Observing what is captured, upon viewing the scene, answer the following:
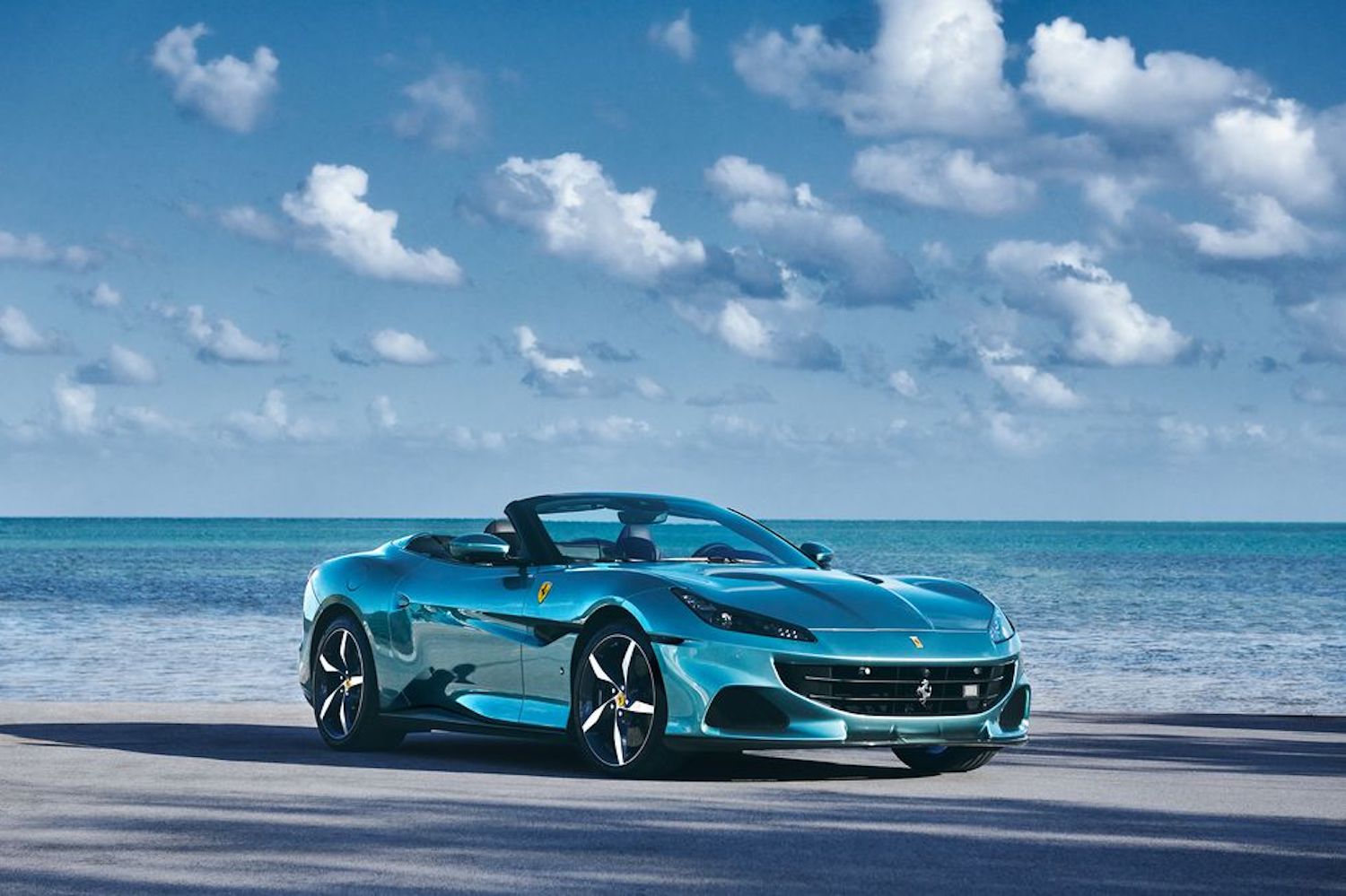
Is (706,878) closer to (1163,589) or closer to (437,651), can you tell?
(437,651)

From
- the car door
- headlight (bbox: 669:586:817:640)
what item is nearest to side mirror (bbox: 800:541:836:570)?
headlight (bbox: 669:586:817:640)

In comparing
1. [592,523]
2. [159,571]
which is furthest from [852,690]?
[159,571]

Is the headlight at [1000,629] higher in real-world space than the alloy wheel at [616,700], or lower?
higher

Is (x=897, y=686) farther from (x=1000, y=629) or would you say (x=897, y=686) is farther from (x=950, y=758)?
(x=950, y=758)

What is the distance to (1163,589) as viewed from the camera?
52375 mm

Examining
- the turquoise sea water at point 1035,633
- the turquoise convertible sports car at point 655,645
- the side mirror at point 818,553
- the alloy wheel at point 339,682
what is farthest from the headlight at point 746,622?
the turquoise sea water at point 1035,633

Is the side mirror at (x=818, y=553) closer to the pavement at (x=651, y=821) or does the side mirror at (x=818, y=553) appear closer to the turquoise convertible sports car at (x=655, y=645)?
the turquoise convertible sports car at (x=655, y=645)

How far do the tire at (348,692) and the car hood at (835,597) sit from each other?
2.13 meters

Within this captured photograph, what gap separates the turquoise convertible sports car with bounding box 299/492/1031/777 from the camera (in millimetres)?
9680

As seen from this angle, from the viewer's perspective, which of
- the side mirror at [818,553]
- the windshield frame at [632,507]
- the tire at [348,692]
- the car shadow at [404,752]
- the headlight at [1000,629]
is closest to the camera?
the headlight at [1000,629]

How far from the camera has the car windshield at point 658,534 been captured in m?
10.9

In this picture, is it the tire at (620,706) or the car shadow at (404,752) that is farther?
the car shadow at (404,752)

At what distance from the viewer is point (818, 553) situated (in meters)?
11.3

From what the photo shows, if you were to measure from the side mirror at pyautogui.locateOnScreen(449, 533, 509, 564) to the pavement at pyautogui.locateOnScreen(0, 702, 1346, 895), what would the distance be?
3.48ft
